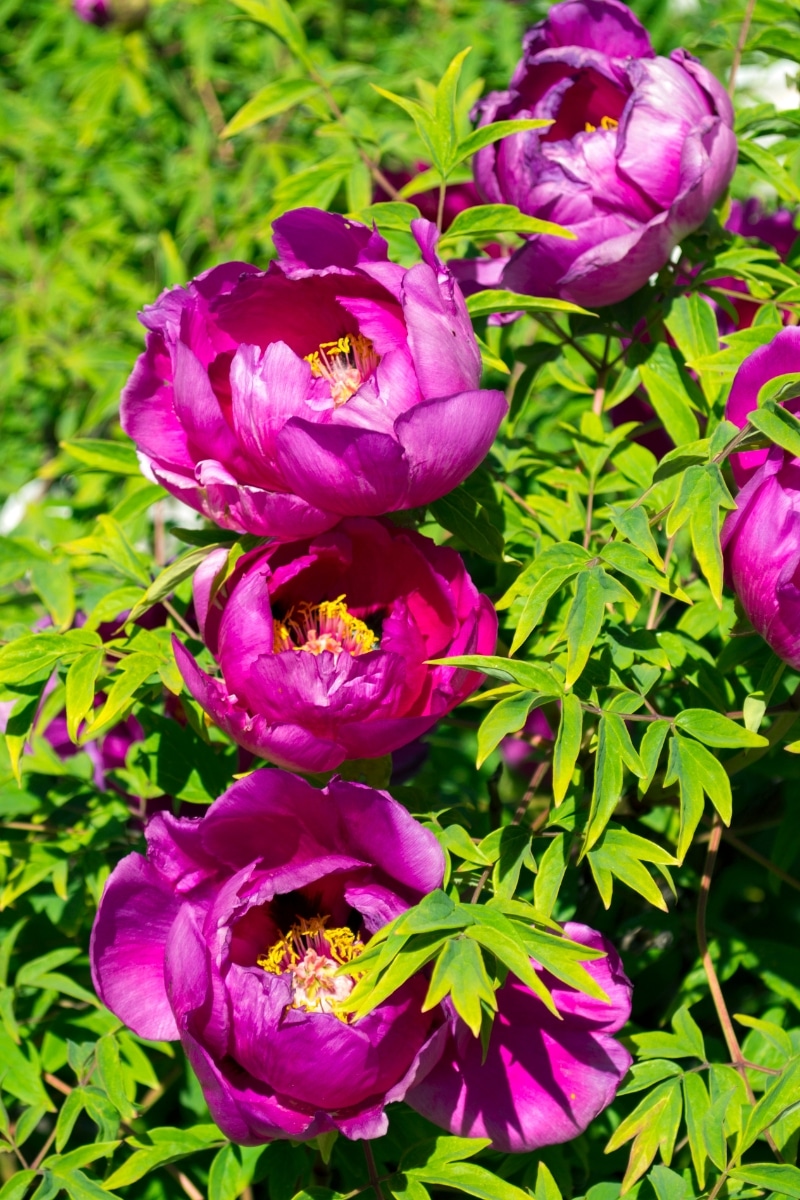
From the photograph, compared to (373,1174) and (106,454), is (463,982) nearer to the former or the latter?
(373,1174)

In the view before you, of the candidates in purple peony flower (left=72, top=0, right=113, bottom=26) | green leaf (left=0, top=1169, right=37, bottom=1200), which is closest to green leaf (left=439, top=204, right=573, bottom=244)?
green leaf (left=0, top=1169, right=37, bottom=1200)

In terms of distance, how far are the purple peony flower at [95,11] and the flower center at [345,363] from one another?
6.09 ft

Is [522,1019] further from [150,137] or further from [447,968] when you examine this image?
[150,137]

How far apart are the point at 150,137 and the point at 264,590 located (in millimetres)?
2037

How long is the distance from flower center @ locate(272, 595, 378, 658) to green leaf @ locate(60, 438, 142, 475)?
378 mm

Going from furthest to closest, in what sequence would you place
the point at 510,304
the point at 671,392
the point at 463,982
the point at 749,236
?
the point at 749,236 < the point at 671,392 < the point at 510,304 < the point at 463,982

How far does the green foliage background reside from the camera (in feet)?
2.91

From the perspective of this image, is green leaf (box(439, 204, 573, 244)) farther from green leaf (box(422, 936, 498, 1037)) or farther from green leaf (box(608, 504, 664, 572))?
green leaf (box(422, 936, 498, 1037))

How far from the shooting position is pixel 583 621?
2.88ft

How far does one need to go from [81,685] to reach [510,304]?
422 millimetres

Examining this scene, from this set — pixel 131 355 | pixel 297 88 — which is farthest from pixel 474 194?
pixel 131 355

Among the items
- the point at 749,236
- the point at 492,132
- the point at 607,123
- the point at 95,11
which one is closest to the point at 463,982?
the point at 492,132

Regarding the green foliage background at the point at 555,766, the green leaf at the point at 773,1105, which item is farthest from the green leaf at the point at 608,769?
the green leaf at the point at 773,1105

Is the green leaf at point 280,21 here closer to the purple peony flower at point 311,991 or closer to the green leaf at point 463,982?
the purple peony flower at point 311,991
